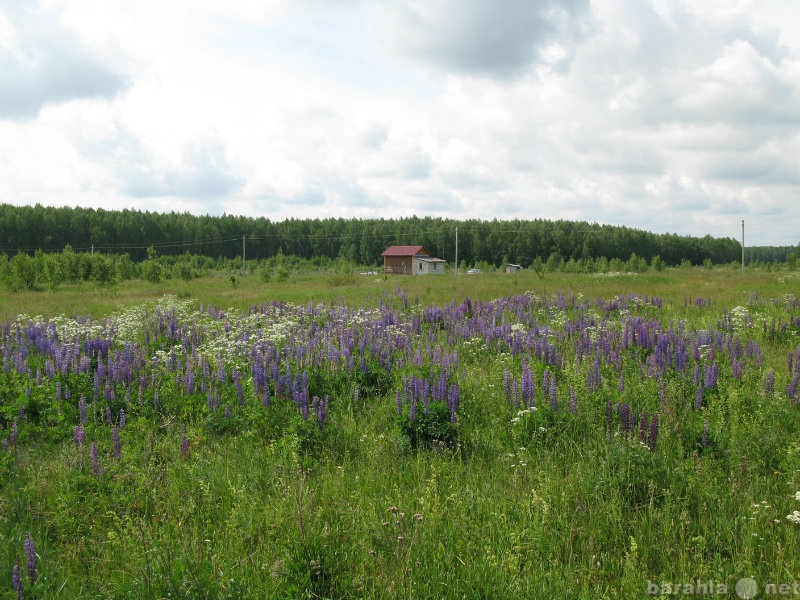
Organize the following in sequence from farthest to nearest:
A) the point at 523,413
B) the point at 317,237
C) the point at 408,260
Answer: the point at 317,237
the point at 408,260
the point at 523,413

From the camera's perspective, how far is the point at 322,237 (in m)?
132

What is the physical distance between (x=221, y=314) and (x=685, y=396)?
1147cm

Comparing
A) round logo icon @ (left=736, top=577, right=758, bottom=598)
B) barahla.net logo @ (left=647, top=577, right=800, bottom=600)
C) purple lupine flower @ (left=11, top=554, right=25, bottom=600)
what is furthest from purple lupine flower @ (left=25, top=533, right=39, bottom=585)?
round logo icon @ (left=736, top=577, right=758, bottom=598)

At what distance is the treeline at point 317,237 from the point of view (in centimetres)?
10238

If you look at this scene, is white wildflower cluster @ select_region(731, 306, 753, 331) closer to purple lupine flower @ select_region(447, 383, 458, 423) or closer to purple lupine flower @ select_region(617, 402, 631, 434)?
purple lupine flower @ select_region(617, 402, 631, 434)


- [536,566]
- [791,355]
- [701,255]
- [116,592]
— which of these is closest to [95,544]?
[116,592]

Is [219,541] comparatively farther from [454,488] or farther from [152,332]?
[152,332]

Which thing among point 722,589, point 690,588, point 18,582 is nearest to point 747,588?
point 722,589

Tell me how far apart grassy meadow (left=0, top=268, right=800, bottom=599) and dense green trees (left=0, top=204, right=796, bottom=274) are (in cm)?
9450

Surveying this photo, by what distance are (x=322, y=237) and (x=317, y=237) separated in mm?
1288

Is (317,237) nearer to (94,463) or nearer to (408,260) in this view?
(408,260)

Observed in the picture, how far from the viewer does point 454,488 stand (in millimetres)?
4809

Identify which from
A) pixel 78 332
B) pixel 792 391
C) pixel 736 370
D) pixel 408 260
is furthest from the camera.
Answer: pixel 408 260

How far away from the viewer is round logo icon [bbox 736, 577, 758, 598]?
3.32 metres
